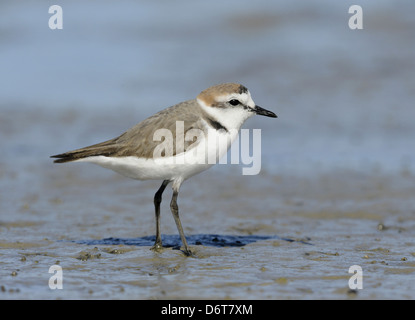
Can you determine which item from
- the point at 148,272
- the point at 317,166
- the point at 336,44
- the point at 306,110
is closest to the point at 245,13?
the point at 336,44

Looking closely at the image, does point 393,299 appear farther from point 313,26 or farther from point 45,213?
point 313,26

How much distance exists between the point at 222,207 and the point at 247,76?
7064 millimetres

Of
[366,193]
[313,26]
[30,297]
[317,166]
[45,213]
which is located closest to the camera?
[30,297]

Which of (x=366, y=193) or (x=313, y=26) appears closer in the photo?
(x=366, y=193)

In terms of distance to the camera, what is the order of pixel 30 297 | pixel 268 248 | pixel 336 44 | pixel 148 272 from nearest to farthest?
pixel 30 297 < pixel 148 272 < pixel 268 248 < pixel 336 44

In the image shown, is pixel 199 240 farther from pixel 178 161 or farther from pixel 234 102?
pixel 234 102

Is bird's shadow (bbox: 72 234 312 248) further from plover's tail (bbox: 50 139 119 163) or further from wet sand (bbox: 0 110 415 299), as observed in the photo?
plover's tail (bbox: 50 139 119 163)

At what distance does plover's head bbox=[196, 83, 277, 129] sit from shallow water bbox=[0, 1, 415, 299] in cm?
140

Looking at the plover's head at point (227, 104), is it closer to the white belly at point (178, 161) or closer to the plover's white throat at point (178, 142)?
the plover's white throat at point (178, 142)

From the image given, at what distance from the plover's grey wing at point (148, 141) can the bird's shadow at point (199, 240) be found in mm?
1177

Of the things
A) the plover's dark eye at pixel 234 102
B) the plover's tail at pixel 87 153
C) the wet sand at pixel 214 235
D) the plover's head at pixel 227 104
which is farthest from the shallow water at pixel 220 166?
the plover's dark eye at pixel 234 102

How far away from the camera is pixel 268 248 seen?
7531 mm

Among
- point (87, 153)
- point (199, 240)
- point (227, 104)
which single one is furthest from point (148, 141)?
point (199, 240)

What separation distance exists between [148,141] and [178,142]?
0.32 m
